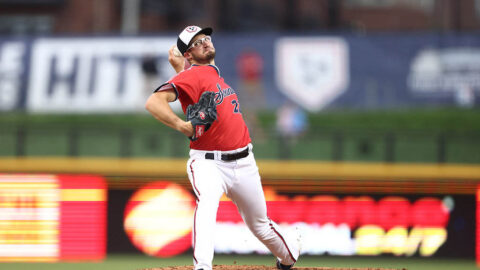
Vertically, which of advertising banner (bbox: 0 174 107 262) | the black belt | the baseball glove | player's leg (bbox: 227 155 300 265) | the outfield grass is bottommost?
the outfield grass

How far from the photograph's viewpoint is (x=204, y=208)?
21.4 ft

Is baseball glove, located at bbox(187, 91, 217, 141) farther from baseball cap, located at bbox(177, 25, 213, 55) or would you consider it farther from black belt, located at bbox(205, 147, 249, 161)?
baseball cap, located at bbox(177, 25, 213, 55)

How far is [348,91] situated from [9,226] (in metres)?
13.7

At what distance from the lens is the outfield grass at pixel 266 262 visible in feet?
31.6

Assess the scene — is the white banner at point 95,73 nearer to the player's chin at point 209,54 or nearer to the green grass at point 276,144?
the green grass at point 276,144

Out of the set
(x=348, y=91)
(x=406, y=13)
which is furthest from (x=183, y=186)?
(x=406, y=13)

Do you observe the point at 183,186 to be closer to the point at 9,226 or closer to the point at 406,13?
the point at 9,226

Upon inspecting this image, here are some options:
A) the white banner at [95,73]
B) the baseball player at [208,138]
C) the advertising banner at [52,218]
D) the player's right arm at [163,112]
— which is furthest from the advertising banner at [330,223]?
the white banner at [95,73]

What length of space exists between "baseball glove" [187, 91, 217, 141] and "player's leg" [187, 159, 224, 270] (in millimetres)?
312

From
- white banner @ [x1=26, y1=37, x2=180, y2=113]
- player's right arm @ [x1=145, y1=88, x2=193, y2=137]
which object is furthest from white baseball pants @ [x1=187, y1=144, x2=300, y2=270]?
white banner @ [x1=26, y1=37, x2=180, y2=113]

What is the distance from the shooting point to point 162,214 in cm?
1009

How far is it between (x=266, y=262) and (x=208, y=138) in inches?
141

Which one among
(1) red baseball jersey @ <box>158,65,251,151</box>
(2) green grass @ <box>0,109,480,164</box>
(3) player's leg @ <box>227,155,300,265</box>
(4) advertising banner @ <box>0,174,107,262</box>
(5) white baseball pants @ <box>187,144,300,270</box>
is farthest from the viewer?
(2) green grass @ <box>0,109,480,164</box>

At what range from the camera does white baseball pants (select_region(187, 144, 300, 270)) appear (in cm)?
645
